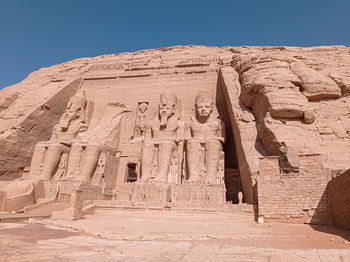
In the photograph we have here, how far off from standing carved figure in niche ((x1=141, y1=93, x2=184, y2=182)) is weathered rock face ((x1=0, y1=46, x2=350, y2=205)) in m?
1.18

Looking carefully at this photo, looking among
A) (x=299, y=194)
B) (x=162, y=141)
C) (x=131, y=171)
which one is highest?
(x=162, y=141)

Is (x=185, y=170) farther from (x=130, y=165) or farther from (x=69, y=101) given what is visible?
(x=69, y=101)

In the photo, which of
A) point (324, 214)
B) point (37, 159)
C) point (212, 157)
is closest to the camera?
point (324, 214)

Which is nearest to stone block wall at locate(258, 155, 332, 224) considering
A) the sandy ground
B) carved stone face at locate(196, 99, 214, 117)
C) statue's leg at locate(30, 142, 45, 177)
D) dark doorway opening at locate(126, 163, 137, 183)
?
the sandy ground

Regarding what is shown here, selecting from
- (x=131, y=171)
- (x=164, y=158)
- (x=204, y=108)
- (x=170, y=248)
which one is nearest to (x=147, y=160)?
(x=164, y=158)

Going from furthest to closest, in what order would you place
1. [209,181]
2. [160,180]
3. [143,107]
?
[143,107] → [160,180] → [209,181]

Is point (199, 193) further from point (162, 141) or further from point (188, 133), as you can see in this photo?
point (188, 133)

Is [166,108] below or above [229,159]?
above

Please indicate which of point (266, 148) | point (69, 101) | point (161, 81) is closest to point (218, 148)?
point (266, 148)

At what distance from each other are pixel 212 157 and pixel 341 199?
545 cm

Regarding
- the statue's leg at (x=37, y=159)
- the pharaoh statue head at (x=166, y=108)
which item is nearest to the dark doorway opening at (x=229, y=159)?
the pharaoh statue head at (x=166, y=108)

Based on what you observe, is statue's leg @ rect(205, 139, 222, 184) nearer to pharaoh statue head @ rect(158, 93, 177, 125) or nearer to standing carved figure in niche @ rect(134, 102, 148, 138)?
pharaoh statue head @ rect(158, 93, 177, 125)

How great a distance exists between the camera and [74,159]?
38.5ft

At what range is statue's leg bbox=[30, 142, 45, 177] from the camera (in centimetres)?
1150
